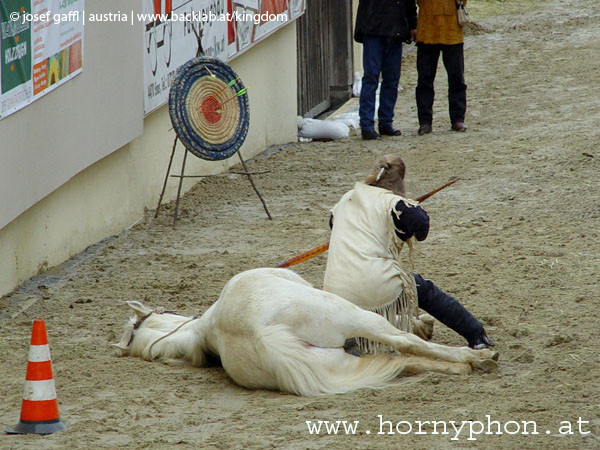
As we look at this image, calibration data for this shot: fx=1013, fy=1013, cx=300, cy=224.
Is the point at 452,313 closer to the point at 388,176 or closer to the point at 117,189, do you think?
the point at 388,176

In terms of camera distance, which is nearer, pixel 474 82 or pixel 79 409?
pixel 79 409

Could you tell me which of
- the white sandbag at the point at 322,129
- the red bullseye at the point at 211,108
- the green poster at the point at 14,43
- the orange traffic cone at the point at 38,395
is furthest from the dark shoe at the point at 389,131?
the orange traffic cone at the point at 38,395

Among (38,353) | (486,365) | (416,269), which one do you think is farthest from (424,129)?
(38,353)

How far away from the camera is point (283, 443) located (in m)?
4.07

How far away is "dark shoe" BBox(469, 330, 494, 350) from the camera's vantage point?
5.20 meters

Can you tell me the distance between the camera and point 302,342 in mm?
4578

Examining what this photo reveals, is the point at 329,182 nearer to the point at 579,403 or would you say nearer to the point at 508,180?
the point at 508,180

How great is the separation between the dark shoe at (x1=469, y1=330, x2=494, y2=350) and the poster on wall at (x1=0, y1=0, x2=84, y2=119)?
312 centimetres

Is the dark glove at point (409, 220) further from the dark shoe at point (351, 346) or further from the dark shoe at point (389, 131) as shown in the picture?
the dark shoe at point (389, 131)

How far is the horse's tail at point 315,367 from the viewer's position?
454 centimetres

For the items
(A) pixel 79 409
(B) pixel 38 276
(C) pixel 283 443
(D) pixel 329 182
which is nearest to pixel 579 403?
(C) pixel 283 443

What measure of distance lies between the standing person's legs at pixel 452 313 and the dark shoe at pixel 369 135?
6.63 metres

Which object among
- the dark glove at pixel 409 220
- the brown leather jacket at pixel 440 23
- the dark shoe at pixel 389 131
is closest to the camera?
the dark glove at pixel 409 220

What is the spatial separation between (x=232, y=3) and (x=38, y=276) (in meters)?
4.51
